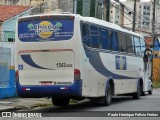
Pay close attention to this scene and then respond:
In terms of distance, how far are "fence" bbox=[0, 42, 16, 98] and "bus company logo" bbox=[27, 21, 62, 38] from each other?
416 cm

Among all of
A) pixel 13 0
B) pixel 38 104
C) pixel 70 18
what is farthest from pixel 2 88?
pixel 13 0

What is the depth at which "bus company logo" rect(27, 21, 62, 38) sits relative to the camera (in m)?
15.3

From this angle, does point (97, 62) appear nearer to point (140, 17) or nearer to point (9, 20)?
point (9, 20)

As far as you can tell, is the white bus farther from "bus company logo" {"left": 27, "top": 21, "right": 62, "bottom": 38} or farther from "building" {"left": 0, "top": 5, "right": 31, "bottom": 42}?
"building" {"left": 0, "top": 5, "right": 31, "bottom": 42}

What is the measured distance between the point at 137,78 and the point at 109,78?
16.5ft

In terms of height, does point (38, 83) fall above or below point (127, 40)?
below

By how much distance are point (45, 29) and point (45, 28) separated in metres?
0.04

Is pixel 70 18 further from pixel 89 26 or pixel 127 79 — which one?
pixel 127 79

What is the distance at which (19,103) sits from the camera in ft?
57.9

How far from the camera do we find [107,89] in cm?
1759

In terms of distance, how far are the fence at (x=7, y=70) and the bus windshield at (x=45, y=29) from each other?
12.3ft

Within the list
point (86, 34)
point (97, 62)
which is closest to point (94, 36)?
point (86, 34)

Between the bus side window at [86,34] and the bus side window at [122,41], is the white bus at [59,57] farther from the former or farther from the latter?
the bus side window at [122,41]

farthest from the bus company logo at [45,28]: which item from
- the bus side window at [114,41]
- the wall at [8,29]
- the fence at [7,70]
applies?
the wall at [8,29]
